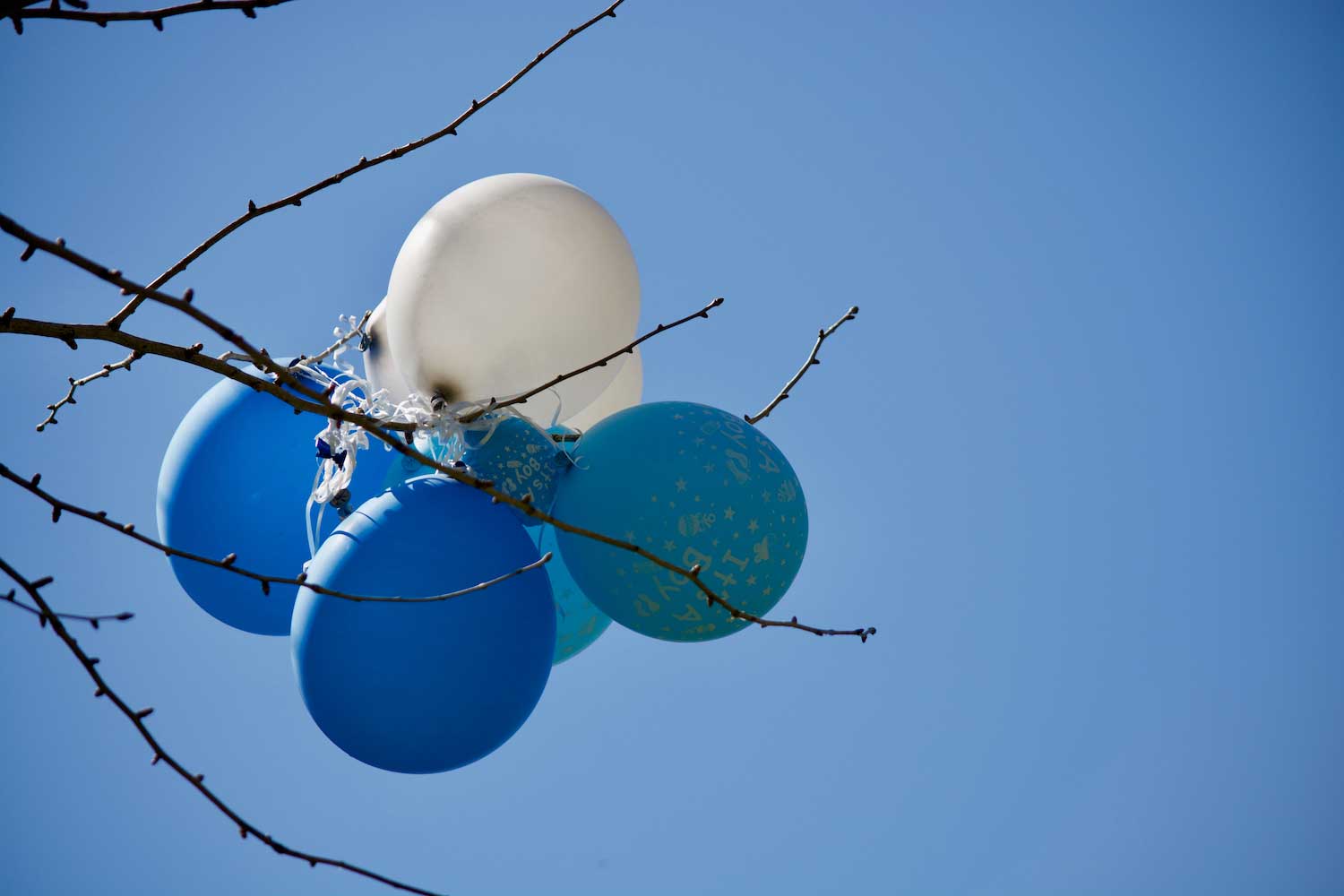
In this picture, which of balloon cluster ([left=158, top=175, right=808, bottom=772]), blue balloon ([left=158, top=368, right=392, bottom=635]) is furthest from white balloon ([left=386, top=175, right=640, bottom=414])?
blue balloon ([left=158, top=368, right=392, bottom=635])

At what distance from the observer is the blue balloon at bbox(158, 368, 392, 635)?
70.2 inches

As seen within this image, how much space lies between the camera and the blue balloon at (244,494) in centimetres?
178

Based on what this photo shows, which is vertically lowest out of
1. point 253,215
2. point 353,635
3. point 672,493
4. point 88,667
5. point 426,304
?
point 88,667

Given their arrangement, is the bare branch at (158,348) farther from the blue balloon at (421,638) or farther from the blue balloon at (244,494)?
the blue balloon at (244,494)

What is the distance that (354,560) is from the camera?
150 centimetres

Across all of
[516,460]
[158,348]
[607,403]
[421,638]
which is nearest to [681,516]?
[516,460]

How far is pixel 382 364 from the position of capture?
1749 millimetres

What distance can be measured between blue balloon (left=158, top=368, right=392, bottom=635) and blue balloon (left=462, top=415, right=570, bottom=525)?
0.94 ft

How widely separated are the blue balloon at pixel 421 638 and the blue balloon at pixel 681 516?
0.36ft

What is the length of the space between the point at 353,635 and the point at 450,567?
151 mm

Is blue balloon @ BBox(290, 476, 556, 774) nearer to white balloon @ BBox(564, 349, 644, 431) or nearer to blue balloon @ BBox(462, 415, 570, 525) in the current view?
blue balloon @ BBox(462, 415, 570, 525)

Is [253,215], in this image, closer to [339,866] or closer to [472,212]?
[472,212]

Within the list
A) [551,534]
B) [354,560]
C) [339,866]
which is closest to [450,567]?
[354,560]

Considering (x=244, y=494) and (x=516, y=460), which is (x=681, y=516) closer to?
(x=516, y=460)
